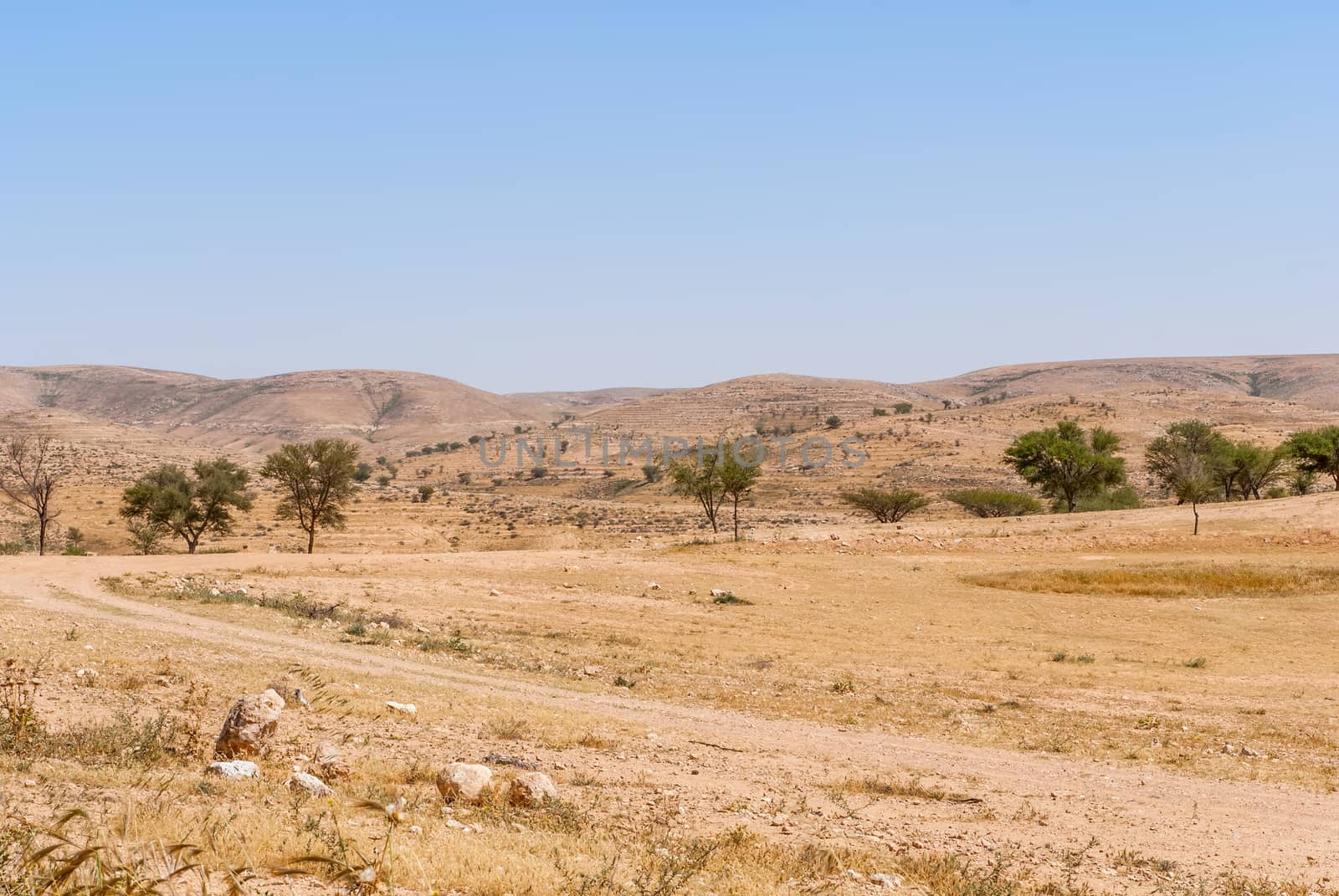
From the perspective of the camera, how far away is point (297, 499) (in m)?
43.9

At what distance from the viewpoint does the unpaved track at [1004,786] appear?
9.59 metres

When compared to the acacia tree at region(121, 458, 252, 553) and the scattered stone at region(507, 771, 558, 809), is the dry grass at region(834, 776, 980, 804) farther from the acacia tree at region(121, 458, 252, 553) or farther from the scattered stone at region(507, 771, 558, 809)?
the acacia tree at region(121, 458, 252, 553)

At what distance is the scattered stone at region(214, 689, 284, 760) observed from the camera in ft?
32.7

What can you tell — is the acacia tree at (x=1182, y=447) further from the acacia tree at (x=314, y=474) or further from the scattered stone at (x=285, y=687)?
the scattered stone at (x=285, y=687)

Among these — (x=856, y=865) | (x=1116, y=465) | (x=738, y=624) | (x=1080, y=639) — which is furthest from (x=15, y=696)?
(x=1116, y=465)

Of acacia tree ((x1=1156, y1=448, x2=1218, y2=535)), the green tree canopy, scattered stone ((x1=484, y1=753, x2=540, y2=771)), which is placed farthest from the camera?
the green tree canopy

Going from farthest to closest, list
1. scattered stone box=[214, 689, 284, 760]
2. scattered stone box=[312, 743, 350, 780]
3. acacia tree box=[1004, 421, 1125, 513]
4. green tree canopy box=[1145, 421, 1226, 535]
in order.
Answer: acacia tree box=[1004, 421, 1125, 513] → green tree canopy box=[1145, 421, 1226, 535] → scattered stone box=[214, 689, 284, 760] → scattered stone box=[312, 743, 350, 780]

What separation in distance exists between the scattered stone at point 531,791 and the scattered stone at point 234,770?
2.30m

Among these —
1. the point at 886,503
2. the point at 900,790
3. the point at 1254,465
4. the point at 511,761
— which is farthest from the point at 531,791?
the point at 1254,465

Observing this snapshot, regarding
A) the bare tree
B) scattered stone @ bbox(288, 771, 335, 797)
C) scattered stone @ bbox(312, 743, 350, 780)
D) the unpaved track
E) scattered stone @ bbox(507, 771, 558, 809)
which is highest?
the bare tree

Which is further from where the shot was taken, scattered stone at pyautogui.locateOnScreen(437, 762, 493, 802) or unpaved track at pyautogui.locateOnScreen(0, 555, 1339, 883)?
unpaved track at pyautogui.locateOnScreen(0, 555, 1339, 883)

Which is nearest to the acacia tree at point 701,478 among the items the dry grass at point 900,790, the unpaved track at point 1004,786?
the unpaved track at point 1004,786

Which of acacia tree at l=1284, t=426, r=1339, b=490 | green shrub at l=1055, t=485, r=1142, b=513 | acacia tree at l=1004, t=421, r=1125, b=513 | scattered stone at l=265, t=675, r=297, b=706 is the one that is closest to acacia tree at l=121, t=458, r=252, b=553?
scattered stone at l=265, t=675, r=297, b=706

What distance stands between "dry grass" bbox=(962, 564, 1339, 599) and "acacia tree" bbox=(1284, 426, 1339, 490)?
30963mm
